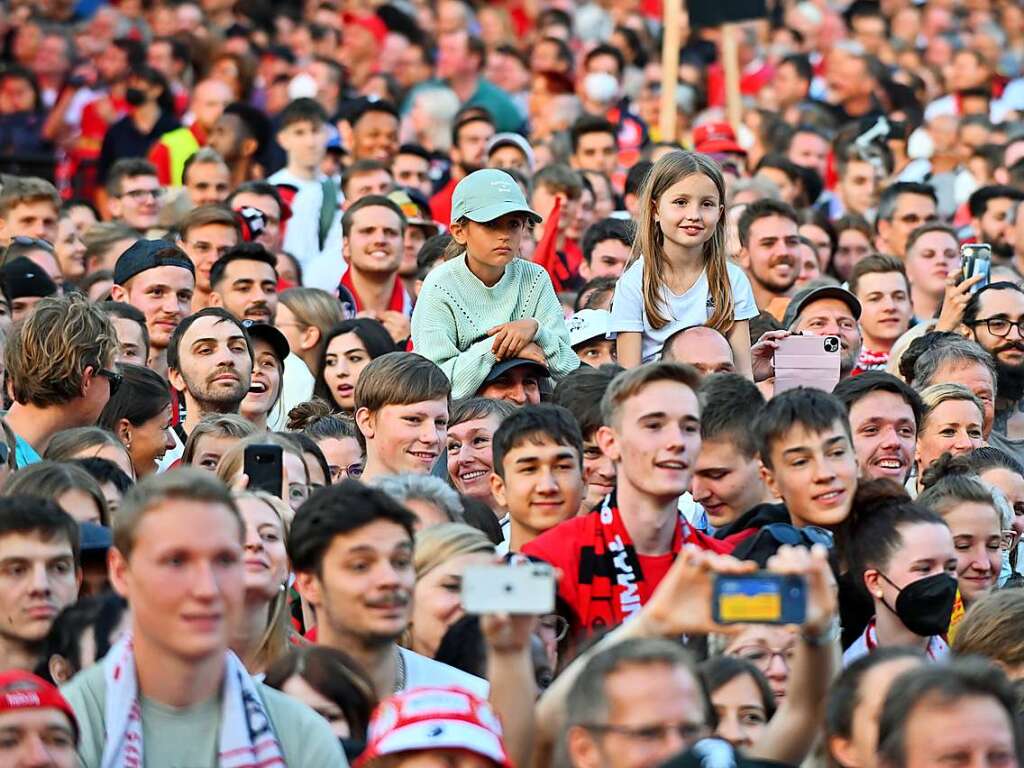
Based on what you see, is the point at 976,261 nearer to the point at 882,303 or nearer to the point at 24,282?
the point at 882,303

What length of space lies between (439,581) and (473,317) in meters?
3.01

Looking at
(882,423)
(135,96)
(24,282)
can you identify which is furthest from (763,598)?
(135,96)

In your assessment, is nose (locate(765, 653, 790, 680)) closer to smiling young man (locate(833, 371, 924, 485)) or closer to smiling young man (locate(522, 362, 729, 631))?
smiling young man (locate(522, 362, 729, 631))

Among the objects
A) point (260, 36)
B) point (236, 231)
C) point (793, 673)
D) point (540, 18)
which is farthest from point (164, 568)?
point (540, 18)

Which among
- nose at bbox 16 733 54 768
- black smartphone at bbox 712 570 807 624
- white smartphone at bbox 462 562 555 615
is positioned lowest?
nose at bbox 16 733 54 768

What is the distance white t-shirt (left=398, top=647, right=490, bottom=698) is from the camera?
6.16 metres

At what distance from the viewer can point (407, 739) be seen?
5211 millimetres

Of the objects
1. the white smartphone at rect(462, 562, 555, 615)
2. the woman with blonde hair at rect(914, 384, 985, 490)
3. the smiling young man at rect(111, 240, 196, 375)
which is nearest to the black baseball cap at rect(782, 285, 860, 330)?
the woman with blonde hair at rect(914, 384, 985, 490)

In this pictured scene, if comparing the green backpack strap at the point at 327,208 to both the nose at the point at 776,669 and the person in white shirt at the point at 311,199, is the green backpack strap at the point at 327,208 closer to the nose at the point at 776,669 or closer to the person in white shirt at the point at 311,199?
the person in white shirt at the point at 311,199

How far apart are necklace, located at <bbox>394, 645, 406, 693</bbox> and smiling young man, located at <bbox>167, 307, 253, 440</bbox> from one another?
10.8 feet

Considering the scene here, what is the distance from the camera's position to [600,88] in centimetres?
1786

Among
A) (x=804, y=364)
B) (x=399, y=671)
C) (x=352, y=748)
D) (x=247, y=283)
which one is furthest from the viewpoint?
(x=247, y=283)

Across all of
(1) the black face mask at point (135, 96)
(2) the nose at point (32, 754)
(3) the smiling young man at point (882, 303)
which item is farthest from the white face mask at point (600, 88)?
(2) the nose at point (32, 754)

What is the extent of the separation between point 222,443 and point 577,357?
200cm
